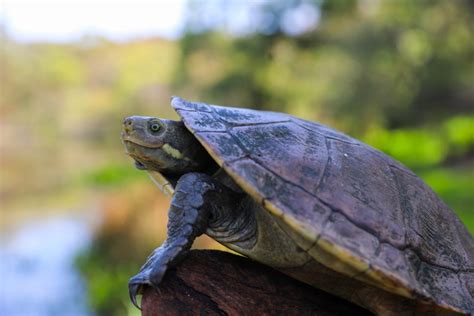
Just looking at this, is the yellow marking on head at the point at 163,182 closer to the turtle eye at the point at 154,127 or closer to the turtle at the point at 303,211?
the turtle at the point at 303,211

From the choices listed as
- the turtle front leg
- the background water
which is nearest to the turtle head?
the turtle front leg

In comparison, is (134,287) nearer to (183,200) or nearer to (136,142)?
(183,200)

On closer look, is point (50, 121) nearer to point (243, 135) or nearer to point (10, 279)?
point (10, 279)

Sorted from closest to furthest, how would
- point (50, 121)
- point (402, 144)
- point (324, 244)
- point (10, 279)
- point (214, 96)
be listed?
point (324, 244), point (10, 279), point (402, 144), point (214, 96), point (50, 121)

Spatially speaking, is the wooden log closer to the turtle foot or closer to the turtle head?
the turtle foot

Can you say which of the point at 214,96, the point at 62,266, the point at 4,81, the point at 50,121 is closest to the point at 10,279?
the point at 62,266
